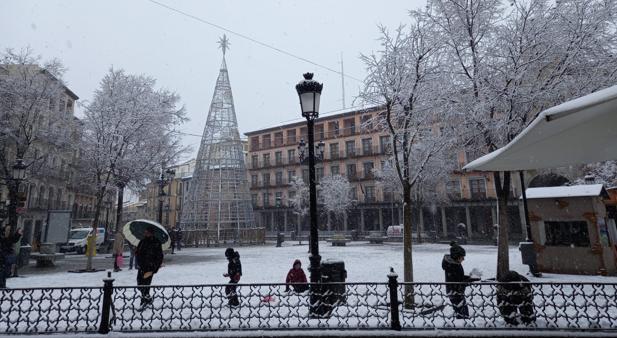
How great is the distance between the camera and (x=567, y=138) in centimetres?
405

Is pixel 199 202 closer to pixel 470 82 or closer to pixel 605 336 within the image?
pixel 470 82

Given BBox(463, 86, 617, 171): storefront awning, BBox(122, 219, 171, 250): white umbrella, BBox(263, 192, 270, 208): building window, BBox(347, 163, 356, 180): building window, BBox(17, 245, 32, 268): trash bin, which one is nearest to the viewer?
BBox(463, 86, 617, 171): storefront awning

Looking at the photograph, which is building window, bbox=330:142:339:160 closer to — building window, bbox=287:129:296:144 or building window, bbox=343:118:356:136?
building window, bbox=343:118:356:136

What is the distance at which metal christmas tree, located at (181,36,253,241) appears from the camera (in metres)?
26.4

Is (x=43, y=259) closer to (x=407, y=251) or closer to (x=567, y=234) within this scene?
(x=407, y=251)

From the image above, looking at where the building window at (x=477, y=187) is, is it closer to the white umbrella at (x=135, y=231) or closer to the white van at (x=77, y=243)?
the white umbrella at (x=135, y=231)

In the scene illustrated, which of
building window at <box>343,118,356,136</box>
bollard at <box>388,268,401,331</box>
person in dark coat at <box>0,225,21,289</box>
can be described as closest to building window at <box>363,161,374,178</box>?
building window at <box>343,118,356,136</box>

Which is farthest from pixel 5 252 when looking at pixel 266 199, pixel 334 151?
pixel 266 199

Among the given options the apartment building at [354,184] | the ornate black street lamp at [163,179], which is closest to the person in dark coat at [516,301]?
the ornate black street lamp at [163,179]

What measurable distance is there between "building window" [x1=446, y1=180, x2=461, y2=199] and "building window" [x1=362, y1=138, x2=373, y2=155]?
10.3m

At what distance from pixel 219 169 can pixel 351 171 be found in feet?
72.9

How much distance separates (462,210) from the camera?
3919 centimetres

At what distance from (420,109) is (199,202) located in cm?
2165

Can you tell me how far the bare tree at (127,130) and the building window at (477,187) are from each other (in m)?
30.7
